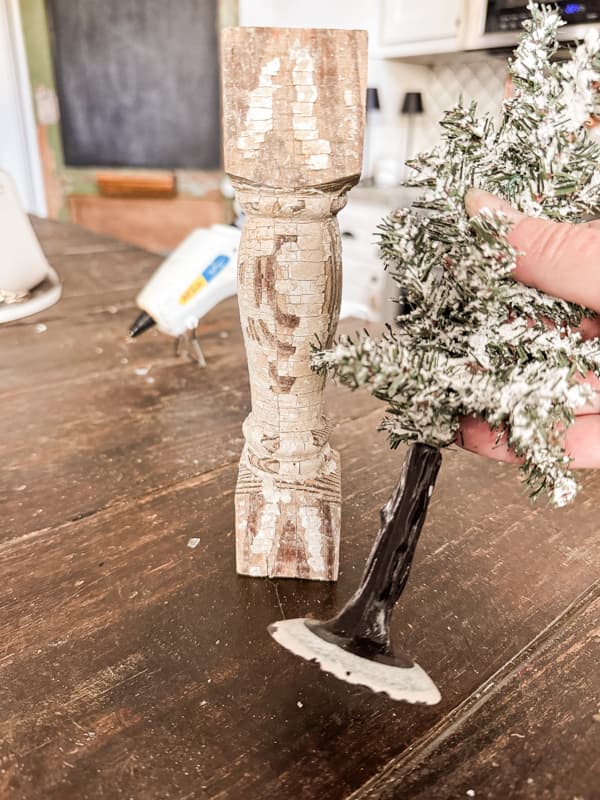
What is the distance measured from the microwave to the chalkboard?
1.36 meters

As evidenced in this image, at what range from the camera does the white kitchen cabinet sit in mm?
2240

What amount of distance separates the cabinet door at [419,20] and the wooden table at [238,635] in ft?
7.05

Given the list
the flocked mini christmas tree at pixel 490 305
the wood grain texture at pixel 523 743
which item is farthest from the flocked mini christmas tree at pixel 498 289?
the wood grain texture at pixel 523 743

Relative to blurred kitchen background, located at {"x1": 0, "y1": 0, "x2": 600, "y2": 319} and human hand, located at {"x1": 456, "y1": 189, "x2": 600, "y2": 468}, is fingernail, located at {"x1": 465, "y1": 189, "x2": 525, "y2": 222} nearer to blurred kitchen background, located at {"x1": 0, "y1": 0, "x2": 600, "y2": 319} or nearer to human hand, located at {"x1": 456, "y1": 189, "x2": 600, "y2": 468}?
human hand, located at {"x1": 456, "y1": 189, "x2": 600, "y2": 468}

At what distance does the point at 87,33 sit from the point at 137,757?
347 centimetres

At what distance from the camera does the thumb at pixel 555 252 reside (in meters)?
0.31

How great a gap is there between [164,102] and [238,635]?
3256 mm

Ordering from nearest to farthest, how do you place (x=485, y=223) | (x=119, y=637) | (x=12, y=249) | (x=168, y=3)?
(x=485, y=223), (x=119, y=637), (x=12, y=249), (x=168, y=3)

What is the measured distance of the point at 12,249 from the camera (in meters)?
0.95

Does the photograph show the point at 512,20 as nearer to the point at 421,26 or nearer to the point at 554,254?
the point at 421,26

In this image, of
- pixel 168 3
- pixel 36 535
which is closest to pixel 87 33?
pixel 168 3

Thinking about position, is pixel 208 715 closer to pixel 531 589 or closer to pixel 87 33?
pixel 531 589

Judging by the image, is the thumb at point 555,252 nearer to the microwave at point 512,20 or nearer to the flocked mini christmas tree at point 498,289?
Answer: the flocked mini christmas tree at point 498,289

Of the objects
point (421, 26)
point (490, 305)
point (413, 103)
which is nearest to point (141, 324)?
point (490, 305)
